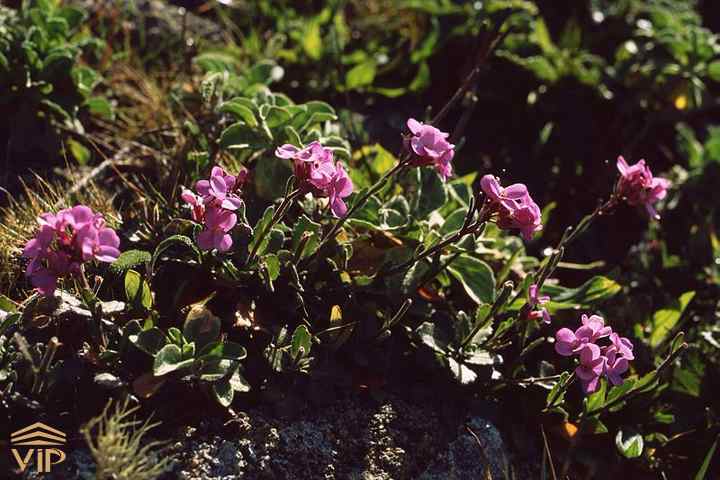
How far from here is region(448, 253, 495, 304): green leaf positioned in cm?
276

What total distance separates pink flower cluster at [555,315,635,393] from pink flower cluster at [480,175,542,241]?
1.14 ft

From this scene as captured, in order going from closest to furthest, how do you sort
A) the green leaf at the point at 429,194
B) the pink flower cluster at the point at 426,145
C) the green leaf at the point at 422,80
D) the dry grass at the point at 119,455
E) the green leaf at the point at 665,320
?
1. the dry grass at the point at 119,455
2. the pink flower cluster at the point at 426,145
3. the green leaf at the point at 429,194
4. the green leaf at the point at 665,320
5. the green leaf at the point at 422,80

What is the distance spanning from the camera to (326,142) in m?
2.94

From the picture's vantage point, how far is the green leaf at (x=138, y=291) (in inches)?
92.7

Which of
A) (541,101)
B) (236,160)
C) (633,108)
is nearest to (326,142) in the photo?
(236,160)

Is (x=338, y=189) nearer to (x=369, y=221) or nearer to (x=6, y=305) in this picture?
(x=369, y=221)

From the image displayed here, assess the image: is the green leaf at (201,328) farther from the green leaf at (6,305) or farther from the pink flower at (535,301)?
the pink flower at (535,301)

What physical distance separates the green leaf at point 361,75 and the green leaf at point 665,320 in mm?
1672

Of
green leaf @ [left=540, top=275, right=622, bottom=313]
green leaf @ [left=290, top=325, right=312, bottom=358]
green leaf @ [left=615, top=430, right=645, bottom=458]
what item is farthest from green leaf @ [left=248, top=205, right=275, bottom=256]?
green leaf @ [left=615, top=430, right=645, bottom=458]

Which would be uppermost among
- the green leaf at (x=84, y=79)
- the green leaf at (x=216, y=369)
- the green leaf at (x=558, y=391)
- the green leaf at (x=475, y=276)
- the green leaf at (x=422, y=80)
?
the green leaf at (x=84, y=79)

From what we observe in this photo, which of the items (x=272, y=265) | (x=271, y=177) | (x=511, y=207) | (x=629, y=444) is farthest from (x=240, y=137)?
(x=629, y=444)

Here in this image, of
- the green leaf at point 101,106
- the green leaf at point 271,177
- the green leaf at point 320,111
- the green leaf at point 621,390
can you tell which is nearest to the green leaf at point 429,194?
the green leaf at point 320,111

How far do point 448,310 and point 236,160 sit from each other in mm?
982

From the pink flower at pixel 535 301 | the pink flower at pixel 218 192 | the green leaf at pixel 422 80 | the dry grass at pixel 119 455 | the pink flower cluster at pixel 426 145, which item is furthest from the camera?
the green leaf at pixel 422 80
